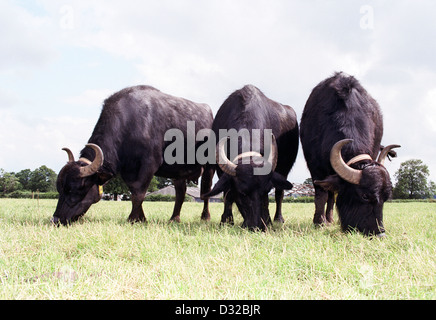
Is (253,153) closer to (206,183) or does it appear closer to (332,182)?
(332,182)

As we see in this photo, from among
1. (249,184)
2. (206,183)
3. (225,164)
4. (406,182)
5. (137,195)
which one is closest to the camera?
(249,184)

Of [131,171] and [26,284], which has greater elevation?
[131,171]

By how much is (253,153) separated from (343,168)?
1.34 meters

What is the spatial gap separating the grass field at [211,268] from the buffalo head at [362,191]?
36cm

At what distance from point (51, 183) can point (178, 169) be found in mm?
63828

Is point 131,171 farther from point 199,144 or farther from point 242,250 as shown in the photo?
point 242,250

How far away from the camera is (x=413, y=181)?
62.4m

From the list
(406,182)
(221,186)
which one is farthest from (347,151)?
(406,182)

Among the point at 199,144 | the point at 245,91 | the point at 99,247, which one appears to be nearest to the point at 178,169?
the point at 199,144

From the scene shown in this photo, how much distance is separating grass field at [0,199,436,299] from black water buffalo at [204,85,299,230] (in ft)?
2.46

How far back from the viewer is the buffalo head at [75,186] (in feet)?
21.1

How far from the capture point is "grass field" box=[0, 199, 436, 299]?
2627 millimetres

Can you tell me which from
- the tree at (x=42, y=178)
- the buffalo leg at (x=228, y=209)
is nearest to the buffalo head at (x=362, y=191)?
the buffalo leg at (x=228, y=209)

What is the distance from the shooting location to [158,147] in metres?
7.29
